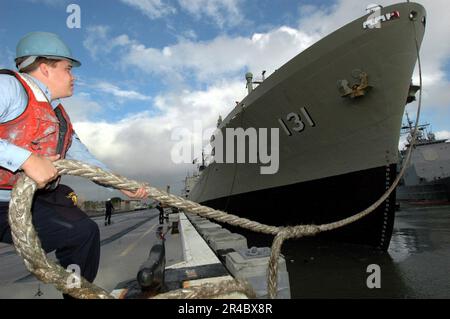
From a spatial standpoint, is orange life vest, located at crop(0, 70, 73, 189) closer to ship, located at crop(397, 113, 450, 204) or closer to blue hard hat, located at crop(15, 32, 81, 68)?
blue hard hat, located at crop(15, 32, 81, 68)

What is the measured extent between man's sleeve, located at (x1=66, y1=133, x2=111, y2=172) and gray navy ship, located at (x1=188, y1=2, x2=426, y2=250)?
5.81m

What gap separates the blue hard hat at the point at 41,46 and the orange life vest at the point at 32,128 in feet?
0.52

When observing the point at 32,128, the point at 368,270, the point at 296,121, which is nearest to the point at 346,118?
the point at 296,121

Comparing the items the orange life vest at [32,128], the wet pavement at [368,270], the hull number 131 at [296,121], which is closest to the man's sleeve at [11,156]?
the orange life vest at [32,128]

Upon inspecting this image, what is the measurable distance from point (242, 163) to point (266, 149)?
55.4 inches

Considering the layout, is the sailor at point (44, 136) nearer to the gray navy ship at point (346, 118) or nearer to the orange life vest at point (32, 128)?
the orange life vest at point (32, 128)

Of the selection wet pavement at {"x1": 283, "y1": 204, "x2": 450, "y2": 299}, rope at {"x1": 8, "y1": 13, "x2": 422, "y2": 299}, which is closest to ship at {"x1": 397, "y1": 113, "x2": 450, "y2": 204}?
wet pavement at {"x1": 283, "y1": 204, "x2": 450, "y2": 299}

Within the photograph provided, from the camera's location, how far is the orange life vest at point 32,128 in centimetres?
139

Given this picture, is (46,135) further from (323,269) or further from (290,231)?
(323,269)

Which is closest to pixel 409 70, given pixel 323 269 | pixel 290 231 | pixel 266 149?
pixel 266 149

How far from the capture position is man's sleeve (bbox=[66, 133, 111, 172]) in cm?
192
